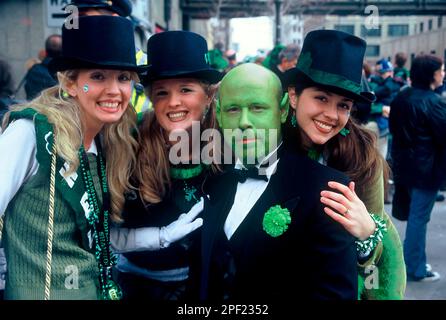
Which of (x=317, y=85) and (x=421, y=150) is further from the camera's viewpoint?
(x=421, y=150)

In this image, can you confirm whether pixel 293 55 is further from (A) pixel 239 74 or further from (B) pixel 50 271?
(B) pixel 50 271

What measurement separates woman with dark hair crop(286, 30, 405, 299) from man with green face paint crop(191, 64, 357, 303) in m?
0.08

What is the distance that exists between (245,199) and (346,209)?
41cm

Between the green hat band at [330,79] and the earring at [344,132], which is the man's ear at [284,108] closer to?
the green hat band at [330,79]

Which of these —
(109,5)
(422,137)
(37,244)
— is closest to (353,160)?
(37,244)

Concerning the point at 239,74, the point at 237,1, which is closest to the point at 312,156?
the point at 239,74

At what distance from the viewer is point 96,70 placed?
6.68 feet

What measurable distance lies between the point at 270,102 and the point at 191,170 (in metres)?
0.59

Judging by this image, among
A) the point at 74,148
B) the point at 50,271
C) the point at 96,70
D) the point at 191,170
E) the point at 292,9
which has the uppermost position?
the point at 292,9

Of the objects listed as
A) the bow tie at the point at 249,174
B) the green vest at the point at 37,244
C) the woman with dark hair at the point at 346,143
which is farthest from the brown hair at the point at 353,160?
the green vest at the point at 37,244

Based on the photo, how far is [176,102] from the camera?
226 centimetres

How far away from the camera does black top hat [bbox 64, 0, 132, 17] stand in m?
2.79

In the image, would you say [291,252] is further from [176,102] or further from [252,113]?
[176,102]

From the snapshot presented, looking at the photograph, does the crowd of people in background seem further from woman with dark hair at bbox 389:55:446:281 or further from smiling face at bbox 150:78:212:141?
woman with dark hair at bbox 389:55:446:281
